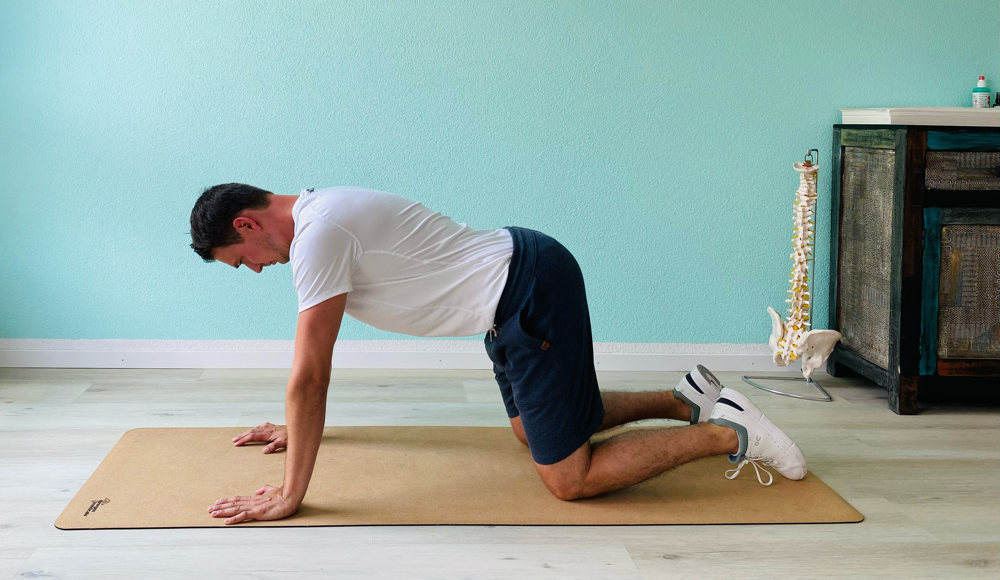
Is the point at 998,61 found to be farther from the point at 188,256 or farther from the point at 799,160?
the point at 188,256

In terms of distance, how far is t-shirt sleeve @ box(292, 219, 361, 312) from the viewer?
69.5 inches

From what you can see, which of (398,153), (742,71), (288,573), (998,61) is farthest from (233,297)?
(998,61)

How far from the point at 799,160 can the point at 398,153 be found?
4.75ft

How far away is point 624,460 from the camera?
2.01m

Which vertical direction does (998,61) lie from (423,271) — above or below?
above

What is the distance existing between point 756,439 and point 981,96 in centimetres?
177

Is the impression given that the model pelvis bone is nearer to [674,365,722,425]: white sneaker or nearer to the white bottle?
[674,365,722,425]: white sneaker

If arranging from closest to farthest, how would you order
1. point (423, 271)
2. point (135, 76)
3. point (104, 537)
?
point (104, 537) → point (423, 271) → point (135, 76)

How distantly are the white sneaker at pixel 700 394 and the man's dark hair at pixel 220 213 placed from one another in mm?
1214

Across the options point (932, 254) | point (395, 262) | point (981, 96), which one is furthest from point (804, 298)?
point (395, 262)

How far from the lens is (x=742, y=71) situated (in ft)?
10.3

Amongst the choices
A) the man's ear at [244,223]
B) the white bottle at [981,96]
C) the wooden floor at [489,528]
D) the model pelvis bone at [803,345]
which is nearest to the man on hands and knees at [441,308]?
the man's ear at [244,223]

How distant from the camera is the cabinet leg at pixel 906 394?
109 inches

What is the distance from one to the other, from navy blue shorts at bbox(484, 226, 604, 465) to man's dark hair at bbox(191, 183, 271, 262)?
0.59m
